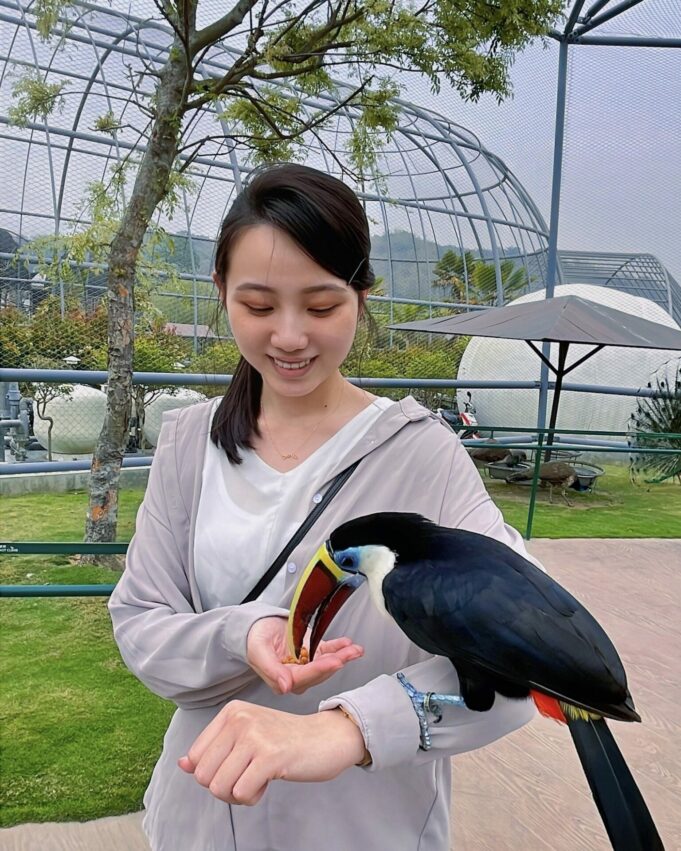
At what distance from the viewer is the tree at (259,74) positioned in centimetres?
379

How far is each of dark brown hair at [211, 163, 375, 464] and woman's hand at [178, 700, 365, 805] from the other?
1.44 feet

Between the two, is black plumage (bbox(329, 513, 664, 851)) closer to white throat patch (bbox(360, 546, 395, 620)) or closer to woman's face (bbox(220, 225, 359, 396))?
white throat patch (bbox(360, 546, 395, 620))

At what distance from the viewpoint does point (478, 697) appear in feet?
2.57

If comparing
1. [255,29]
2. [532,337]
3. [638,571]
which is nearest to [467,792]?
[638,571]

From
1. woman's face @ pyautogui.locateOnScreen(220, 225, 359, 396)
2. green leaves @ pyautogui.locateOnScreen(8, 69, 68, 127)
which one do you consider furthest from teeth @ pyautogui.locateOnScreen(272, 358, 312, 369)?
green leaves @ pyautogui.locateOnScreen(8, 69, 68, 127)

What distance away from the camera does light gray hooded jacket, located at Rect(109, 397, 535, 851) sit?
2.88 feet

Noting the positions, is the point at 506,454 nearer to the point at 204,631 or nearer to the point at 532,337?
the point at 532,337

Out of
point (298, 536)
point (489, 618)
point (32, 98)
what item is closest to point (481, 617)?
point (489, 618)

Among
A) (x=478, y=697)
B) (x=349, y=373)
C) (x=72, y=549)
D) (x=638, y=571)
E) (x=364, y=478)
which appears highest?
(x=349, y=373)

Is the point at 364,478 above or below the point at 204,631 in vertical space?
above

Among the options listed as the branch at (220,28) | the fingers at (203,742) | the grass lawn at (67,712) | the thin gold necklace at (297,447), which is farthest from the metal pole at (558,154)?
the fingers at (203,742)

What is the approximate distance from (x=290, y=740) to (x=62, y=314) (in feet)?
21.5

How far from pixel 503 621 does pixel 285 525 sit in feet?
1.06

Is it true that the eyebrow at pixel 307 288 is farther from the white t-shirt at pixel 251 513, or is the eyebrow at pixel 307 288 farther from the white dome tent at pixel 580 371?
the white dome tent at pixel 580 371
